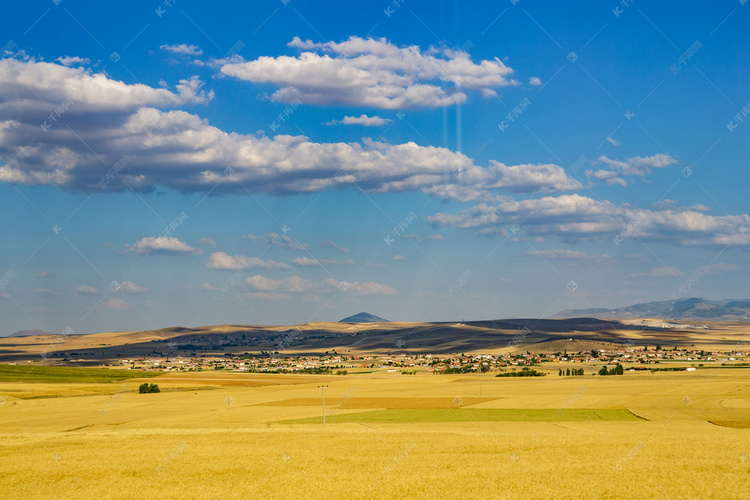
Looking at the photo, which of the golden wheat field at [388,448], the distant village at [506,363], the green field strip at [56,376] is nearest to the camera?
the golden wheat field at [388,448]

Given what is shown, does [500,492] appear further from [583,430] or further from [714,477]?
[583,430]

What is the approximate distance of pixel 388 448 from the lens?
3947cm

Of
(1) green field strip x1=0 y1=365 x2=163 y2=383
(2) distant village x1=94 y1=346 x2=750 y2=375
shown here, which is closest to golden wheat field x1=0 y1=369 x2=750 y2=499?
(1) green field strip x1=0 y1=365 x2=163 y2=383

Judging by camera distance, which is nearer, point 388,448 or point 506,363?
point 388,448

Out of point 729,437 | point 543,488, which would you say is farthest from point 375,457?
point 729,437

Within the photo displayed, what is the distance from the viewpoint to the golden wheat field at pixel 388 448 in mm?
29578

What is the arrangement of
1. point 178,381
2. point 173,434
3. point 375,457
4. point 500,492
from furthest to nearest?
1. point 178,381
2. point 173,434
3. point 375,457
4. point 500,492

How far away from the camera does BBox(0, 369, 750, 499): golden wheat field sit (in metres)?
29.6

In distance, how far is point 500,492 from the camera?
28.4 metres

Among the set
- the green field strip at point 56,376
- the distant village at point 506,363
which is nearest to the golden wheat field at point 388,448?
the green field strip at point 56,376

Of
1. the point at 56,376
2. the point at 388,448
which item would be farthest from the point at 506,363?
the point at 388,448

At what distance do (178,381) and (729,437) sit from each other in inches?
4103

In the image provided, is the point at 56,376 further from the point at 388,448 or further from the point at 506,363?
the point at 388,448

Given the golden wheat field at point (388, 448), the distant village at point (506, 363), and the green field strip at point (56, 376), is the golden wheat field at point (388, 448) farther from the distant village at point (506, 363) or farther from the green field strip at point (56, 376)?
the distant village at point (506, 363)
